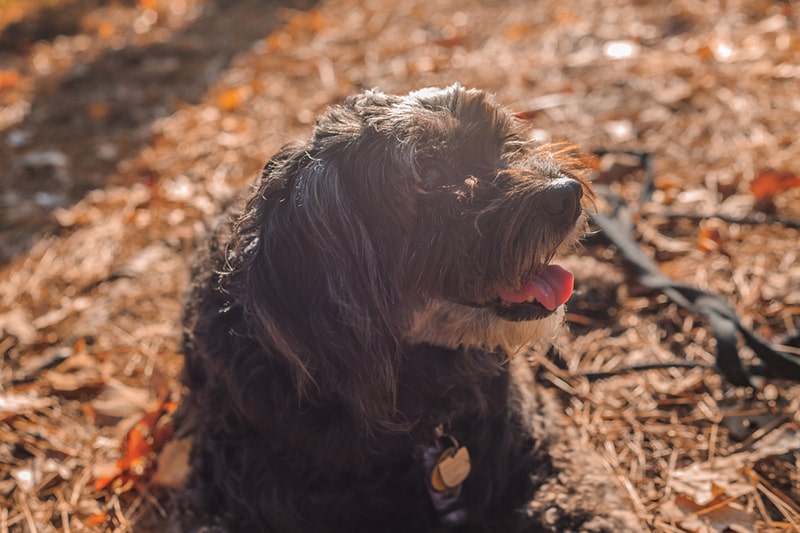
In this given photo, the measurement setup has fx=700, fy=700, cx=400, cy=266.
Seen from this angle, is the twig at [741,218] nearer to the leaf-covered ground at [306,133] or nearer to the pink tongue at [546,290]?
the leaf-covered ground at [306,133]

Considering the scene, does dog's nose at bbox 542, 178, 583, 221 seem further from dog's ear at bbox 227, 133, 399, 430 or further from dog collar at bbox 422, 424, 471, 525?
dog collar at bbox 422, 424, 471, 525

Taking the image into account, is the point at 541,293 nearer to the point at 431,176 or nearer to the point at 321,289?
the point at 431,176

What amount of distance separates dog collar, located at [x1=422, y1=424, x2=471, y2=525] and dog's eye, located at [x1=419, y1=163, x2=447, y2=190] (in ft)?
2.93

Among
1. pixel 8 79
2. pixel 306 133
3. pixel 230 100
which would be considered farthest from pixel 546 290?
pixel 8 79

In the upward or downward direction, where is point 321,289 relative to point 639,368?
upward

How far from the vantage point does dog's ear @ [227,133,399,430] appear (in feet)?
7.45

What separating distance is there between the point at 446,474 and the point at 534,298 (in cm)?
70

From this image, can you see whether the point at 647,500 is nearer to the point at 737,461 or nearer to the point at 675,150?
the point at 737,461

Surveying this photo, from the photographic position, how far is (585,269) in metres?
3.81

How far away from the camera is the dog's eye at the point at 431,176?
2.35 m

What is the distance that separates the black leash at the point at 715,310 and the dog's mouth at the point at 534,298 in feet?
3.15

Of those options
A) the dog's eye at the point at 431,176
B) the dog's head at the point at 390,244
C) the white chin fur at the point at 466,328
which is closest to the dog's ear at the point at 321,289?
the dog's head at the point at 390,244

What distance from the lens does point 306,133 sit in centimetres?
356

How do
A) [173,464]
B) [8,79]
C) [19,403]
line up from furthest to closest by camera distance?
1. [8,79]
2. [19,403]
3. [173,464]
